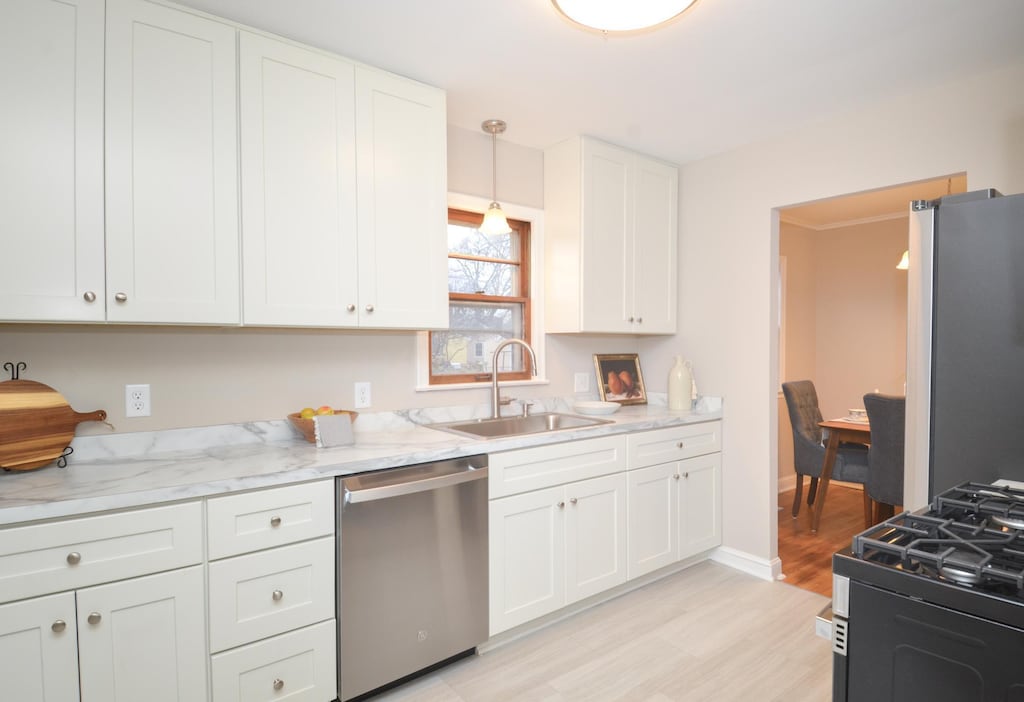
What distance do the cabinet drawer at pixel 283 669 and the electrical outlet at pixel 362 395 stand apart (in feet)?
3.10

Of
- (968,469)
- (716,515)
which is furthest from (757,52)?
(716,515)

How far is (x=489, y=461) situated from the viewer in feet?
7.18

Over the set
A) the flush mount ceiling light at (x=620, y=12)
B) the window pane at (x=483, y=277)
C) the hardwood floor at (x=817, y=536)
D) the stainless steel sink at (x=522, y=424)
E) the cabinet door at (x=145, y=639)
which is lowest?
the hardwood floor at (x=817, y=536)

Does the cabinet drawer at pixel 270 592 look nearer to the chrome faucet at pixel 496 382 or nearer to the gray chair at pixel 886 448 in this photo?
the chrome faucet at pixel 496 382

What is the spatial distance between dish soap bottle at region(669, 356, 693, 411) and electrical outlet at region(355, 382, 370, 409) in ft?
5.93

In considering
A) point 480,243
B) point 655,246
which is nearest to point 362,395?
point 480,243

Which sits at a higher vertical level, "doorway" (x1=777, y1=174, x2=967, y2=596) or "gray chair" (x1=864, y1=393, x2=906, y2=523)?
"doorway" (x1=777, y1=174, x2=967, y2=596)

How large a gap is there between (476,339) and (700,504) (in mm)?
1620

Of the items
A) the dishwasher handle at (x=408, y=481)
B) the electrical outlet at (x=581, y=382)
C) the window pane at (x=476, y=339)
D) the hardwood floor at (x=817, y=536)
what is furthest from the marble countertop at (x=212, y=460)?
the hardwood floor at (x=817, y=536)

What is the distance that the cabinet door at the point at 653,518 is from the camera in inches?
108

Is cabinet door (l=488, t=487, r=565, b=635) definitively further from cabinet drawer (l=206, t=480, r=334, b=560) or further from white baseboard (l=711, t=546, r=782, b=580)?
white baseboard (l=711, t=546, r=782, b=580)

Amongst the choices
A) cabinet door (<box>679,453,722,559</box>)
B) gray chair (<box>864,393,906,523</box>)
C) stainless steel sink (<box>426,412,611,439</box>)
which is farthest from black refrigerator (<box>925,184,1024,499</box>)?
gray chair (<box>864,393,906,523</box>)

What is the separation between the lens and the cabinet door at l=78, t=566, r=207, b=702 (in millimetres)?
1438

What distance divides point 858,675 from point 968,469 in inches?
31.2
